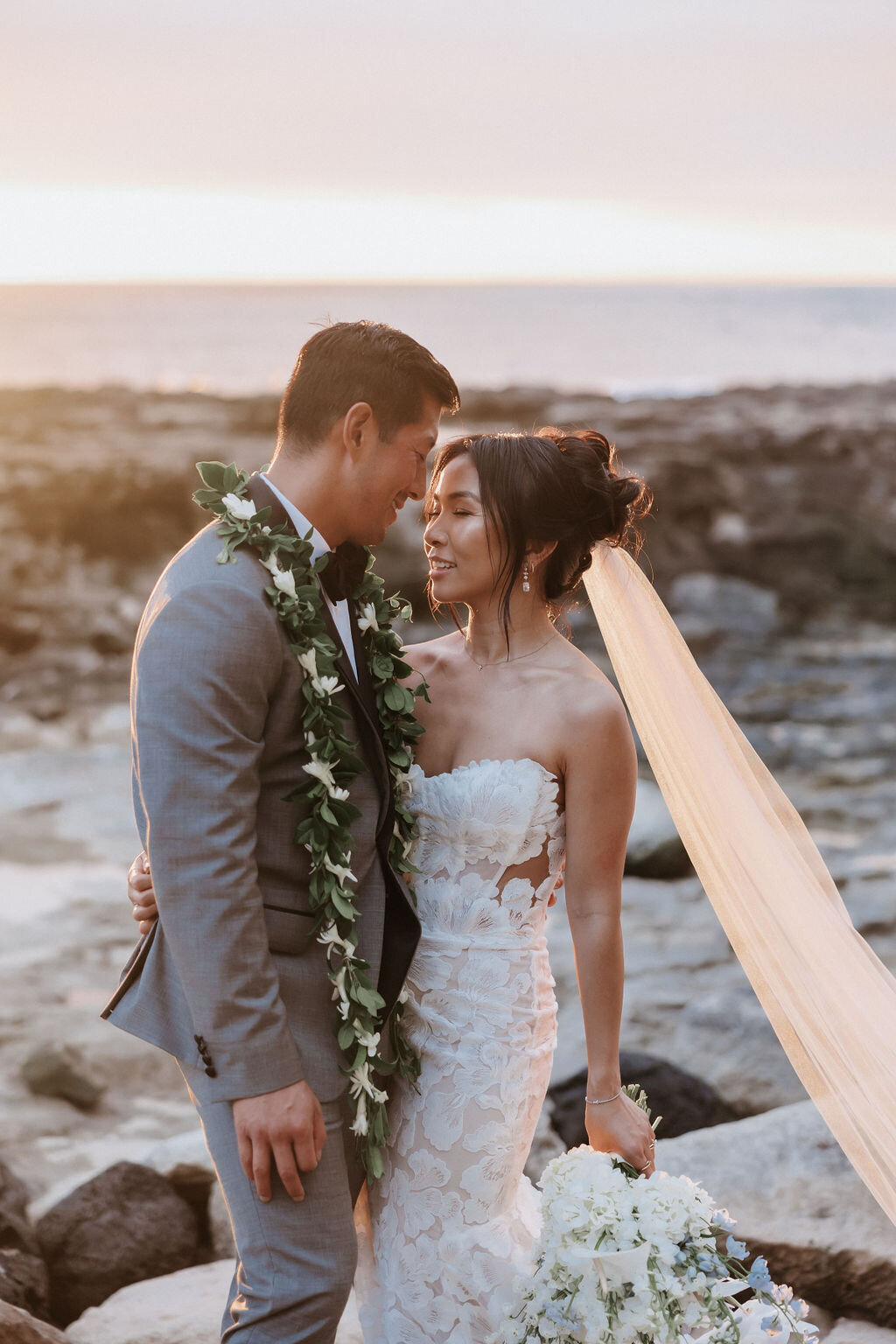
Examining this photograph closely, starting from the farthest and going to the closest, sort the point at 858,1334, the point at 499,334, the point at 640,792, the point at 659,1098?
the point at 499,334
the point at 640,792
the point at 659,1098
the point at 858,1334

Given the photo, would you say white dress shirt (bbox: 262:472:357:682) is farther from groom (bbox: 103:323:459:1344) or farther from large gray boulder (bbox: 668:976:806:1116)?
large gray boulder (bbox: 668:976:806:1116)

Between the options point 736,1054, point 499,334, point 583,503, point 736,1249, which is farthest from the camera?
point 499,334

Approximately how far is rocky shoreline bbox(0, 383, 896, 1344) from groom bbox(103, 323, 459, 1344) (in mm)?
1015

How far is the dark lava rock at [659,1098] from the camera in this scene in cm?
479

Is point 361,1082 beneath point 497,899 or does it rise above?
beneath

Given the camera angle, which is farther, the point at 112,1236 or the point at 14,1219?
the point at 112,1236

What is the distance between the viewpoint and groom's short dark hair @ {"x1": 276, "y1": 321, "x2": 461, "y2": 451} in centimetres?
254

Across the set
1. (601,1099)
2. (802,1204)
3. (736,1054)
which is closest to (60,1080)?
(736,1054)

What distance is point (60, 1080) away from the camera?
6289mm

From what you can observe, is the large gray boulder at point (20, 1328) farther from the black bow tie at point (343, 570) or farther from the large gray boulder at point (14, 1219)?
the black bow tie at point (343, 570)

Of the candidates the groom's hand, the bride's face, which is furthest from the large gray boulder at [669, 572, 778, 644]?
the groom's hand

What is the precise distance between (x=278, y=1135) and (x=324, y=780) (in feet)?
2.09

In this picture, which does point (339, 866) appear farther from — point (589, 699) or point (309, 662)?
point (589, 699)

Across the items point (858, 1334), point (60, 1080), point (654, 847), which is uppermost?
point (858, 1334)
